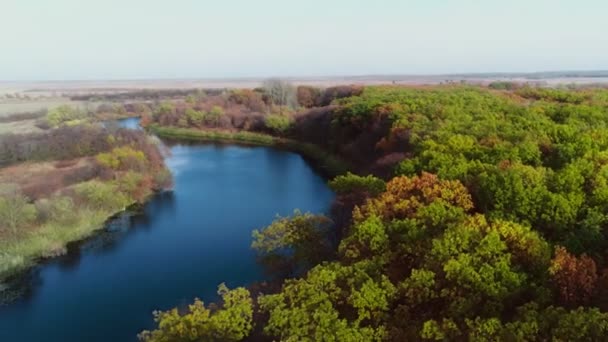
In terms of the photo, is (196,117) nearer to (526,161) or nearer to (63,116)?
(63,116)

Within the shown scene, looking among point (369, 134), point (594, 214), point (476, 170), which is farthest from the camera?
point (369, 134)

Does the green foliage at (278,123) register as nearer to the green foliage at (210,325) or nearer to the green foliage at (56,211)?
the green foliage at (56,211)

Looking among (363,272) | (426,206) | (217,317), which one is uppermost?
(426,206)

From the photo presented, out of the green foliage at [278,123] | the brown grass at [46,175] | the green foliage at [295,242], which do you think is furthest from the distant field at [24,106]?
the green foliage at [295,242]

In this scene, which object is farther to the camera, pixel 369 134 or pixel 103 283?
pixel 369 134

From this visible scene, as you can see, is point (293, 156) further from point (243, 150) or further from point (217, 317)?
point (217, 317)

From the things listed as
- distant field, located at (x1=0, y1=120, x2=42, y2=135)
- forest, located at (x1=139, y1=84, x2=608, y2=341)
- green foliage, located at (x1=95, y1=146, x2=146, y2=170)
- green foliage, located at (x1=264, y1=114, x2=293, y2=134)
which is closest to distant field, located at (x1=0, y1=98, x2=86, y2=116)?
distant field, located at (x1=0, y1=120, x2=42, y2=135)

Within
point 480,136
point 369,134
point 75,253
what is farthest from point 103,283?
point 369,134

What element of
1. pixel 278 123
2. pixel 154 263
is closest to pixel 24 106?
pixel 278 123
